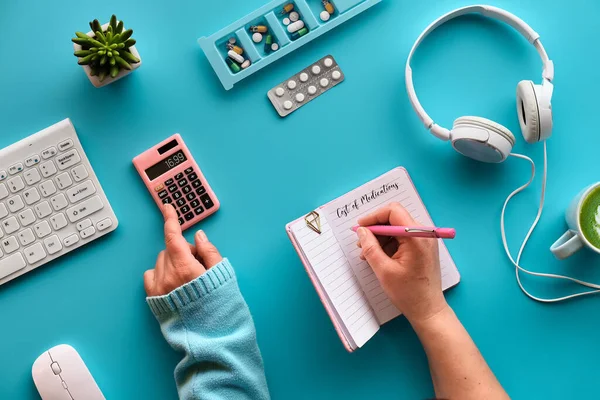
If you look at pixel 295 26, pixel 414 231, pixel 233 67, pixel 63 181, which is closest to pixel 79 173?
pixel 63 181

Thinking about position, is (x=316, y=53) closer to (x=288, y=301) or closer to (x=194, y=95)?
(x=194, y=95)

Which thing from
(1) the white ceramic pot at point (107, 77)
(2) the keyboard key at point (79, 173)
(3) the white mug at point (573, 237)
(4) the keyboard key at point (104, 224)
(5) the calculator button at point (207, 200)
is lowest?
(3) the white mug at point (573, 237)

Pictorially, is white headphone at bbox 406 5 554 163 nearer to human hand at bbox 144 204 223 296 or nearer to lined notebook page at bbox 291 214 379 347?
lined notebook page at bbox 291 214 379 347

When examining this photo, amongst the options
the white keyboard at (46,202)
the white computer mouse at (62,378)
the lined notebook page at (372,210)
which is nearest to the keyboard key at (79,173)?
the white keyboard at (46,202)

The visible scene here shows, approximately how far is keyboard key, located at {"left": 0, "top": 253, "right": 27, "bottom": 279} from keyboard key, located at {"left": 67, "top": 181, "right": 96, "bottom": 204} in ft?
0.40

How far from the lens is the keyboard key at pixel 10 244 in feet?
2.80

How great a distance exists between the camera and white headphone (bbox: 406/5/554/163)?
2.66 ft

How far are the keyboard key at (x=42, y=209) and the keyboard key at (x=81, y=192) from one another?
0.04 metres

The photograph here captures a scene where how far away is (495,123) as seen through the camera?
0.81 m

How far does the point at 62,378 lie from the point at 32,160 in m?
0.34

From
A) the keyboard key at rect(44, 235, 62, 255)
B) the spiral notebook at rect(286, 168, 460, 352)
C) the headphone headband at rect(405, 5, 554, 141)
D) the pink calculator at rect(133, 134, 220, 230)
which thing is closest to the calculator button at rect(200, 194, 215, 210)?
the pink calculator at rect(133, 134, 220, 230)

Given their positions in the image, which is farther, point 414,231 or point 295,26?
point 295,26

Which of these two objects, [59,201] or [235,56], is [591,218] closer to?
[235,56]

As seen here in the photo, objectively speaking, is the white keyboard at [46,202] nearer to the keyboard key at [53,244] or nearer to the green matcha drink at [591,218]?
the keyboard key at [53,244]
